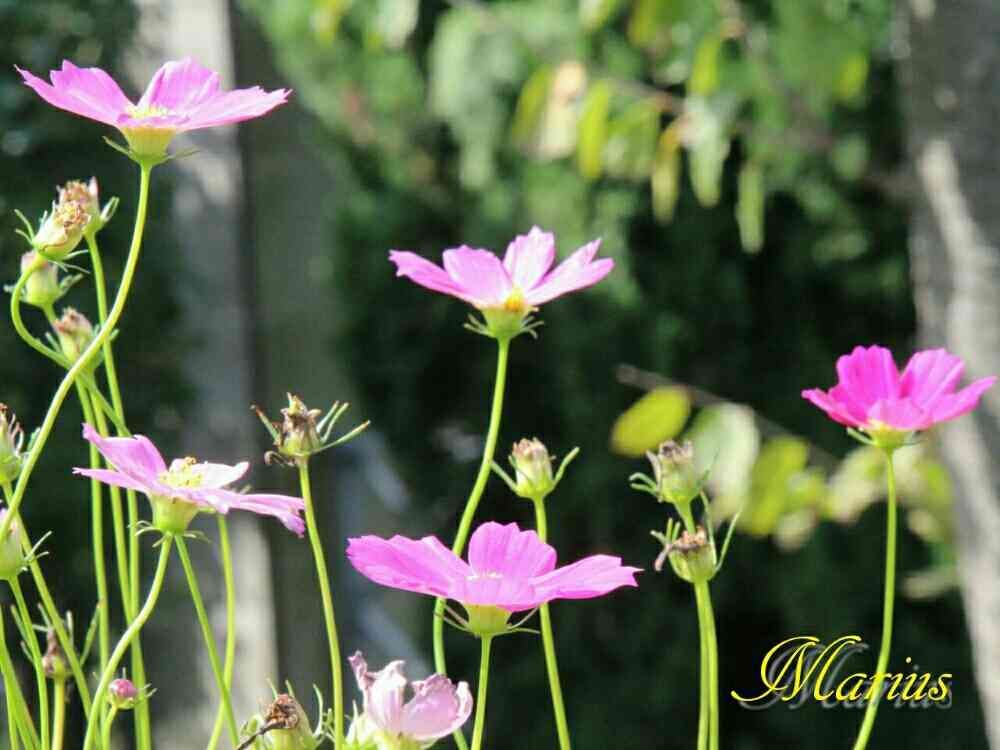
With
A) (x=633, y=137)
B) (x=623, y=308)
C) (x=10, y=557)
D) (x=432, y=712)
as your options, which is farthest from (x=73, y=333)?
(x=623, y=308)

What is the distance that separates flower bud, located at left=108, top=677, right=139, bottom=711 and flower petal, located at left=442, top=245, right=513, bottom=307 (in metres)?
0.18

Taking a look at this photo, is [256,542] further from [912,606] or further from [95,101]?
[95,101]

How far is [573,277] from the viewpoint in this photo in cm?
53

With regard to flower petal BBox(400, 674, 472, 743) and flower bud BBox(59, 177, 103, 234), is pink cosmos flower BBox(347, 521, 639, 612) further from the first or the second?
flower bud BBox(59, 177, 103, 234)

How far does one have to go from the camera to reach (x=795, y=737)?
234 cm

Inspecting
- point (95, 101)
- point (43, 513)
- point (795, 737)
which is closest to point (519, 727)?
point (795, 737)

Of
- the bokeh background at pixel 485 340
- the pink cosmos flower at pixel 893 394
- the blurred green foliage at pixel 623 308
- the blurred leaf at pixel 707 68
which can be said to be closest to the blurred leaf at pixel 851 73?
the bokeh background at pixel 485 340

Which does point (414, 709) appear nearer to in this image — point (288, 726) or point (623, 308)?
point (288, 726)

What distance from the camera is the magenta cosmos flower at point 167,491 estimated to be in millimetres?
402

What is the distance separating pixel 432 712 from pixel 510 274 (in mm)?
203

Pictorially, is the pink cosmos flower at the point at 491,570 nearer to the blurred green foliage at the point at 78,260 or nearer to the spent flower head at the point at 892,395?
the spent flower head at the point at 892,395

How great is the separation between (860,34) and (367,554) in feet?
A: 5.58

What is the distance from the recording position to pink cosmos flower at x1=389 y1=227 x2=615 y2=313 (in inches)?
20.7

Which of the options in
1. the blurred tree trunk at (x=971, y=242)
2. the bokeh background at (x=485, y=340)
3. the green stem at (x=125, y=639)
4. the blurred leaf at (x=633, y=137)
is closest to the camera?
the green stem at (x=125, y=639)
